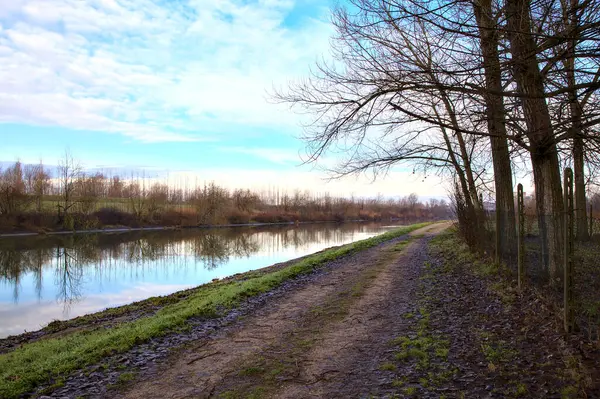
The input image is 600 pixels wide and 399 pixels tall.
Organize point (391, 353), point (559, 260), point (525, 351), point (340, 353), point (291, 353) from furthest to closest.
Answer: point (559, 260) < point (291, 353) < point (340, 353) < point (391, 353) < point (525, 351)

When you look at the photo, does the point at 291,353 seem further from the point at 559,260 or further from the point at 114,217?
the point at 114,217

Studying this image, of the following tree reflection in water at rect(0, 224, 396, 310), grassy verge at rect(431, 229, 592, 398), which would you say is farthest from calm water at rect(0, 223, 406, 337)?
grassy verge at rect(431, 229, 592, 398)

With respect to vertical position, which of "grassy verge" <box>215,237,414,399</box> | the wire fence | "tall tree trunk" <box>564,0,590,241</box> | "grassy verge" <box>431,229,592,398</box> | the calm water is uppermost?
"tall tree trunk" <box>564,0,590,241</box>

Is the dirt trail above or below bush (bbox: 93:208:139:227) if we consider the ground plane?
below

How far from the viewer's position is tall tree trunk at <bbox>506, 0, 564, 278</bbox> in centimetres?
595

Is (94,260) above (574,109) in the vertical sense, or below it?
below

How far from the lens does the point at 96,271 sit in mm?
21906

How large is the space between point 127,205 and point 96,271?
128 ft

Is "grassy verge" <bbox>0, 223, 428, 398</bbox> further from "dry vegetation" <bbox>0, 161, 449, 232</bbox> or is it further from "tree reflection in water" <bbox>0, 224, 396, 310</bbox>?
"dry vegetation" <bbox>0, 161, 449, 232</bbox>

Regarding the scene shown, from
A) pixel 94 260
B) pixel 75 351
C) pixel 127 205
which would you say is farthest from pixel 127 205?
pixel 75 351

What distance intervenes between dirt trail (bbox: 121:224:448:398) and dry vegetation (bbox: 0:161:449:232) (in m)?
43.9

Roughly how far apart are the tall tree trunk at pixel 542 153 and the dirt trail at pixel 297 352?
299 centimetres

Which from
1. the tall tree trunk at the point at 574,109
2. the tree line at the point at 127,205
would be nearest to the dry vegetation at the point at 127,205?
the tree line at the point at 127,205

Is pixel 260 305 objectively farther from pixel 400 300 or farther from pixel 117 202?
pixel 117 202
